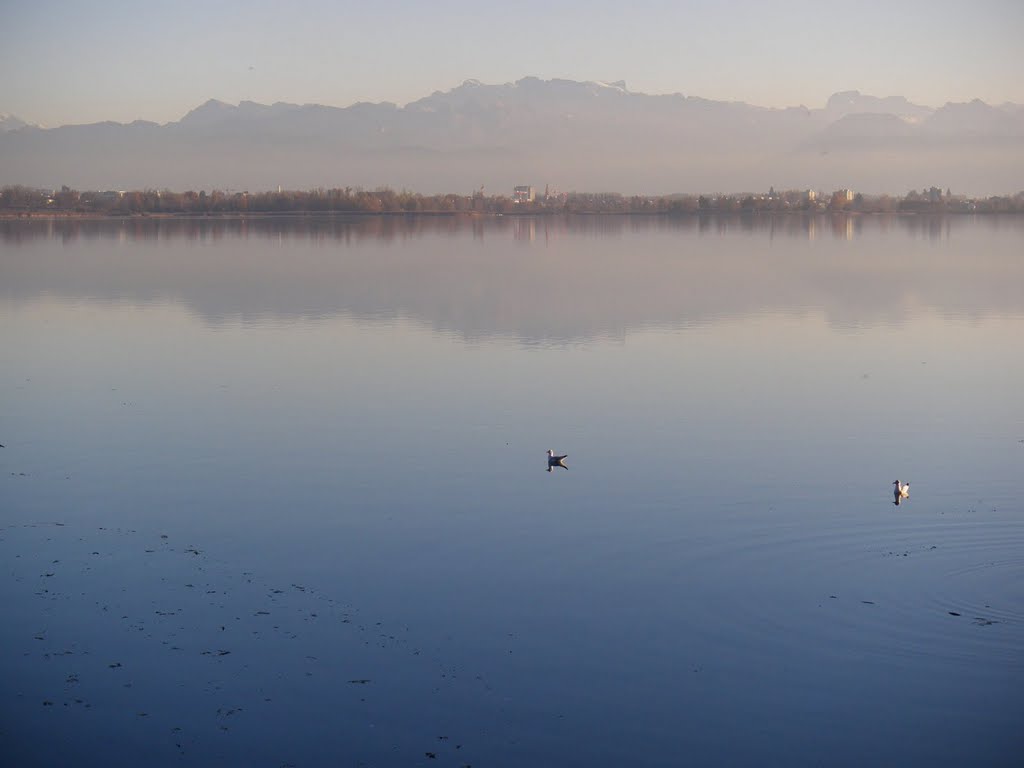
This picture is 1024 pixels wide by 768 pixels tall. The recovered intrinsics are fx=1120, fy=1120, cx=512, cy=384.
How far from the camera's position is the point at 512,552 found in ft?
28.5

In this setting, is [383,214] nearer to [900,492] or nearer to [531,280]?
[531,280]

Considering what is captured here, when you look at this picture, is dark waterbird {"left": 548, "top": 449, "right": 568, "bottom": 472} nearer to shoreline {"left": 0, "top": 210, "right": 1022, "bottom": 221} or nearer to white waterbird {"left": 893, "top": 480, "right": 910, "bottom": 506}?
white waterbird {"left": 893, "top": 480, "right": 910, "bottom": 506}

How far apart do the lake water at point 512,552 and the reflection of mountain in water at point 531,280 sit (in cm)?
431

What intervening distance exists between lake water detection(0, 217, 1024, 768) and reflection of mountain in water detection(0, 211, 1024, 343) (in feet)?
14.2

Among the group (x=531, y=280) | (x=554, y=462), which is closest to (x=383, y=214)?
(x=531, y=280)

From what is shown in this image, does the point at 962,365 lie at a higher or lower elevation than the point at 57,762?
higher

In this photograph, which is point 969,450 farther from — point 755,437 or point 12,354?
point 12,354

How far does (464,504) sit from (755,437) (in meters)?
3.95

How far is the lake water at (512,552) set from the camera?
618 cm

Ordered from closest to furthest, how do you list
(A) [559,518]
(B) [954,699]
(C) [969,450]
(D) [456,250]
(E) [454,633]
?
(B) [954,699], (E) [454,633], (A) [559,518], (C) [969,450], (D) [456,250]

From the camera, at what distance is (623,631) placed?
7262mm

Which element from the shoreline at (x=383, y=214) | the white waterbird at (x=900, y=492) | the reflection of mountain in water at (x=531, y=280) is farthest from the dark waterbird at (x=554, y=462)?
the shoreline at (x=383, y=214)

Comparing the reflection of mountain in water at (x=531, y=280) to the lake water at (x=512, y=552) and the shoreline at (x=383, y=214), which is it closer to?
the lake water at (x=512, y=552)

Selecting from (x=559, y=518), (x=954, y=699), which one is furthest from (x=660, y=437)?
(x=954, y=699)
